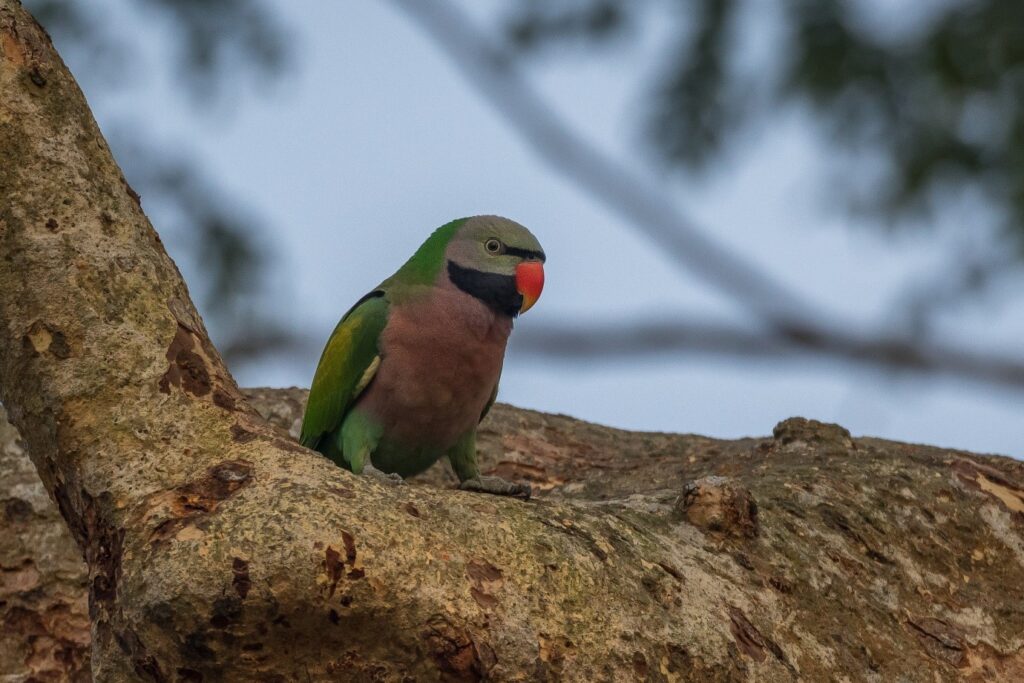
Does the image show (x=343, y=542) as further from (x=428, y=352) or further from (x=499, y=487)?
(x=428, y=352)

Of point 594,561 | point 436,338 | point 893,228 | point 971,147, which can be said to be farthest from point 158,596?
point 971,147

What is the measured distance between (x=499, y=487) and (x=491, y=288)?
98cm

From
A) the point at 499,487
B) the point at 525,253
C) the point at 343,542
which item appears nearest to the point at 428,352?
the point at 525,253

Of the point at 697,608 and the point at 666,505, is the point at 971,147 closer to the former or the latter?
the point at 666,505

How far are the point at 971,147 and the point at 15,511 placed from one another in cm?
417

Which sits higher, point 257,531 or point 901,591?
point 901,591

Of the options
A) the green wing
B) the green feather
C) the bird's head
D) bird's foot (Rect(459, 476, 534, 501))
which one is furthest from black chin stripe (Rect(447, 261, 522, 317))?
bird's foot (Rect(459, 476, 534, 501))

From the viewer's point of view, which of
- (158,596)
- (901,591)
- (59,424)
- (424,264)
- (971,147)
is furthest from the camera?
(424,264)

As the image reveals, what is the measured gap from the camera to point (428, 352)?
464 centimetres

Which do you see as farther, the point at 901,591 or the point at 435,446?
the point at 435,446

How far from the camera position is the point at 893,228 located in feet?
14.9

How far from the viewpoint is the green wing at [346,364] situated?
15.5 feet

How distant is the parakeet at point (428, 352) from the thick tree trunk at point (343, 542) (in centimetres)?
92

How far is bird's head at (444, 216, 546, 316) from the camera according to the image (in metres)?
4.77
